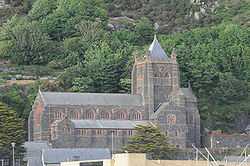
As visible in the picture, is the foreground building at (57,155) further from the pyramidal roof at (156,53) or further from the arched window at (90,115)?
the pyramidal roof at (156,53)

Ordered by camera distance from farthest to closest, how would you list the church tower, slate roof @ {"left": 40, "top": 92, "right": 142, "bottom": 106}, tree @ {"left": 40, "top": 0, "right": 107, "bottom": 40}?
tree @ {"left": 40, "top": 0, "right": 107, "bottom": 40} → the church tower → slate roof @ {"left": 40, "top": 92, "right": 142, "bottom": 106}

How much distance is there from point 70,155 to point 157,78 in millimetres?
25183

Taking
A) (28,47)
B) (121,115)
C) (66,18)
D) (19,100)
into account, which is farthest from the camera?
(66,18)

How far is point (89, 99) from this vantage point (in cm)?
14188

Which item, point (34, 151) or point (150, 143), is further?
point (34, 151)

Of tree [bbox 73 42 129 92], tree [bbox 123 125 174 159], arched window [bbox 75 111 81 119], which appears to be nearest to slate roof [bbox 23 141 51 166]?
arched window [bbox 75 111 81 119]

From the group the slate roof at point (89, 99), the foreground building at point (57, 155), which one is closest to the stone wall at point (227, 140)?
the slate roof at point (89, 99)

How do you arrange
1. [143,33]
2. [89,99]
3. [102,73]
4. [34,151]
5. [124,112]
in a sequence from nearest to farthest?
[34,151], [124,112], [89,99], [102,73], [143,33]

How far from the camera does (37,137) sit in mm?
140000

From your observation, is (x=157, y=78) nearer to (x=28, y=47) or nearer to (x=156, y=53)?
(x=156, y=53)

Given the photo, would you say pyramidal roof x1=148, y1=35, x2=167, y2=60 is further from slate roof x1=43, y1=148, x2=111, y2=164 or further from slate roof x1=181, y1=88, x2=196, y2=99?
slate roof x1=43, y1=148, x2=111, y2=164

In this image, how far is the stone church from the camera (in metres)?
139

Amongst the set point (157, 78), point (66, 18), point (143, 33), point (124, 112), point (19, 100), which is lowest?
point (124, 112)

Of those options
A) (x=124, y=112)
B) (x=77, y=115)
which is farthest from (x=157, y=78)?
(x=77, y=115)
